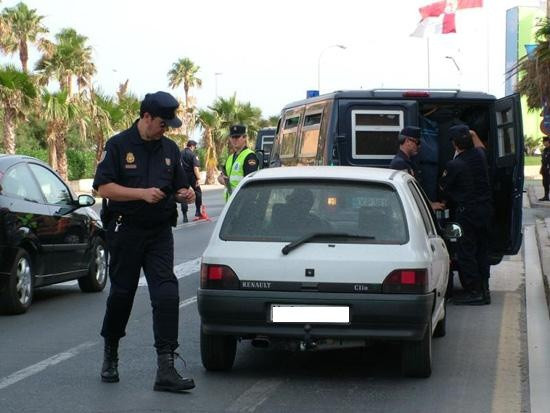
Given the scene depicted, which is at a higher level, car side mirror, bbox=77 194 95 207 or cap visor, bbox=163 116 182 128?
cap visor, bbox=163 116 182 128

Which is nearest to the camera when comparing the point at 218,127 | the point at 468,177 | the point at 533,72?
the point at 468,177

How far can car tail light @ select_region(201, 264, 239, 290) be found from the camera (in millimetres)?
7706

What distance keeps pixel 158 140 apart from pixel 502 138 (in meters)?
6.34

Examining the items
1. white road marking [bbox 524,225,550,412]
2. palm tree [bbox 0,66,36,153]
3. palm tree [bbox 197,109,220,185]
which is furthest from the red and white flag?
white road marking [bbox 524,225,550,412]

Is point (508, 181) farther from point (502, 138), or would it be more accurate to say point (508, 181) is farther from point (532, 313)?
point (532, 313)

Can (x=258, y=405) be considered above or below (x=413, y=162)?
below

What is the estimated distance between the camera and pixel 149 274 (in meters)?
7.54

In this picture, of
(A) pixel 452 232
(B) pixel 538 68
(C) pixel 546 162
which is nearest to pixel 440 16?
(C) pixel 546 162

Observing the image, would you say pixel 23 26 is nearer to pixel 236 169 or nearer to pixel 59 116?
pixel 59 116

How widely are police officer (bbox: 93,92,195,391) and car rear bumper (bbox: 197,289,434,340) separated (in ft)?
1.09

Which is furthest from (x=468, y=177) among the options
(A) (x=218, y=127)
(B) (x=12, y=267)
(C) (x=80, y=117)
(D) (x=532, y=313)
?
(A) (x=218, y=127)

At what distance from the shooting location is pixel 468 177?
11.9 m

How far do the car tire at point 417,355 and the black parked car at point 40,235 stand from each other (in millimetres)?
4528

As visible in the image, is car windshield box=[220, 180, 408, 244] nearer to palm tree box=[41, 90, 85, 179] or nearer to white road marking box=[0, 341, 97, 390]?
white road marking box=[0, 341, 97, 390]
